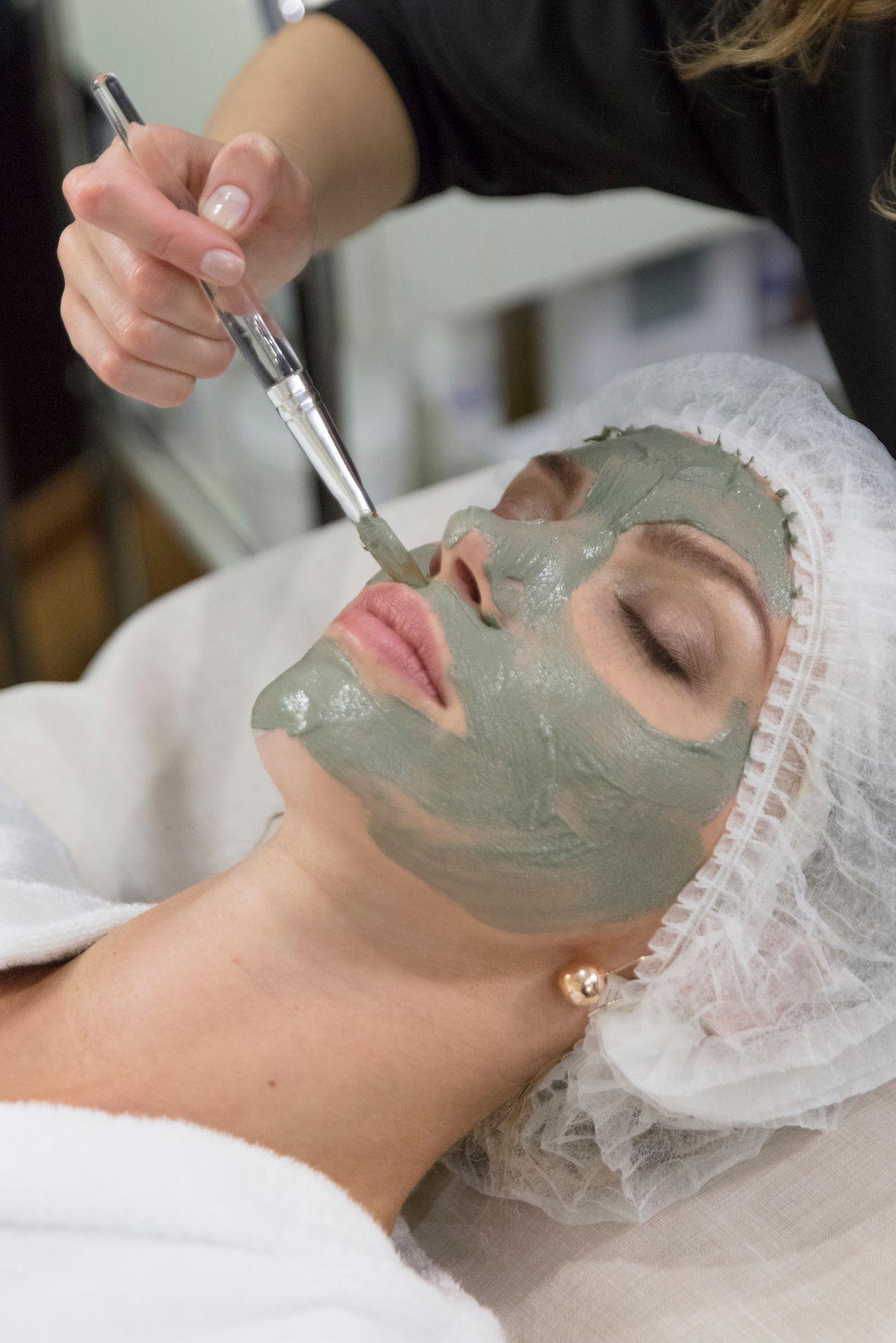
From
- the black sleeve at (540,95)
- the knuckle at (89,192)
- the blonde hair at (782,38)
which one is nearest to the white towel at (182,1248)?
the knuckle at (89,192)

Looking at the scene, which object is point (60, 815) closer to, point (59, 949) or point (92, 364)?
point (59, 949)

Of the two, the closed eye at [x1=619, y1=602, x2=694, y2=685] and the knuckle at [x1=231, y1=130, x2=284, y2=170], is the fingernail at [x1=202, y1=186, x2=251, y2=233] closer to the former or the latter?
the knuckle at [x1=231, y1=130, x2=284, y2=170]

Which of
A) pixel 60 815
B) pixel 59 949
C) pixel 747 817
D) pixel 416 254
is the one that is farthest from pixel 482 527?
pixel 416 254

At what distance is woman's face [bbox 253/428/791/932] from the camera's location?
90 cm

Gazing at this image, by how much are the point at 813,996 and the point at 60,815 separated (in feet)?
3.00

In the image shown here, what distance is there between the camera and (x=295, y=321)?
2.09m

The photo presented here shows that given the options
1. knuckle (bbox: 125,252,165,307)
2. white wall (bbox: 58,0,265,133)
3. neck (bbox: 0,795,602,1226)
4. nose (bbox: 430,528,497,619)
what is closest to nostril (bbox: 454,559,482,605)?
nose (bbox: 430,528,497,619)

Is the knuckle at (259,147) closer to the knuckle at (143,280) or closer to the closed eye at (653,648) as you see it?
the knuckle at (143,280)

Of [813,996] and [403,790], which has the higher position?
[403,790]

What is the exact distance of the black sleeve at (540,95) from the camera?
46.1 inches

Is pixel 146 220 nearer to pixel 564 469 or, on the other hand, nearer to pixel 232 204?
pixel 232 204

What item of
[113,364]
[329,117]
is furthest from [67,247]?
[329,117]

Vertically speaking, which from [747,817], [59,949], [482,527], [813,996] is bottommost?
[813,996]

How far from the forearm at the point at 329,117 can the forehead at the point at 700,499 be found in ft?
1.52
